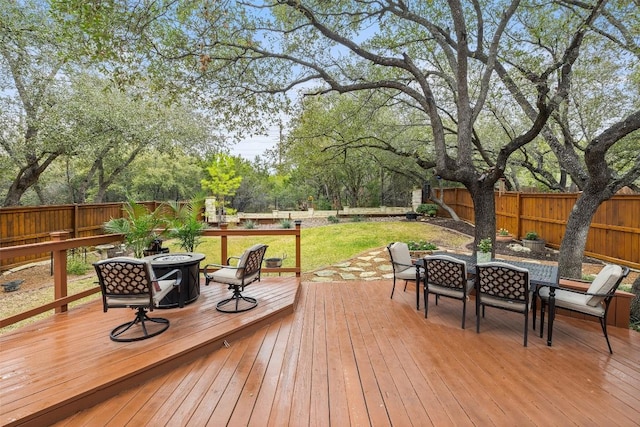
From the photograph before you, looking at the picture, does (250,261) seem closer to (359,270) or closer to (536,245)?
(359,270)

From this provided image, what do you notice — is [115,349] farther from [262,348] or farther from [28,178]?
[28,178]

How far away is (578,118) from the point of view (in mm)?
9250

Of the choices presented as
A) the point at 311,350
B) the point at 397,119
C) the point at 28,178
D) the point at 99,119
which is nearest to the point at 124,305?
the point at 311,350

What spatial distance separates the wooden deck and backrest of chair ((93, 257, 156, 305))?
1.54 feet

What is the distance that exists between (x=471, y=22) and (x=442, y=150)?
3179mm

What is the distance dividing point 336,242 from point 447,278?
20.0 ft

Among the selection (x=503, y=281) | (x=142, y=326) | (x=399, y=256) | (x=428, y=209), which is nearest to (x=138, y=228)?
(x=142, y=326)

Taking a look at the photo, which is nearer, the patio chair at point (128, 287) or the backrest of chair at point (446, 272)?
the patio chair at point (128, 287)

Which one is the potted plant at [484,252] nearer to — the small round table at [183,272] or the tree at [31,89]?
the small round table at [183,272]

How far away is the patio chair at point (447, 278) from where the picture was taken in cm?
349

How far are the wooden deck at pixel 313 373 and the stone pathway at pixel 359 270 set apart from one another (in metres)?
2.37

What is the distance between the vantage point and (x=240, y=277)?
357 cm

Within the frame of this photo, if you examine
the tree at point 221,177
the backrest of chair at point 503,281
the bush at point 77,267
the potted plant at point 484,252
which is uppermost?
the tree at point 221,177

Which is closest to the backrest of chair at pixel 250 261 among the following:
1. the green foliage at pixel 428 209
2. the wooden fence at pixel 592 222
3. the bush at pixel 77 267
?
the bush at pixel 77 267
